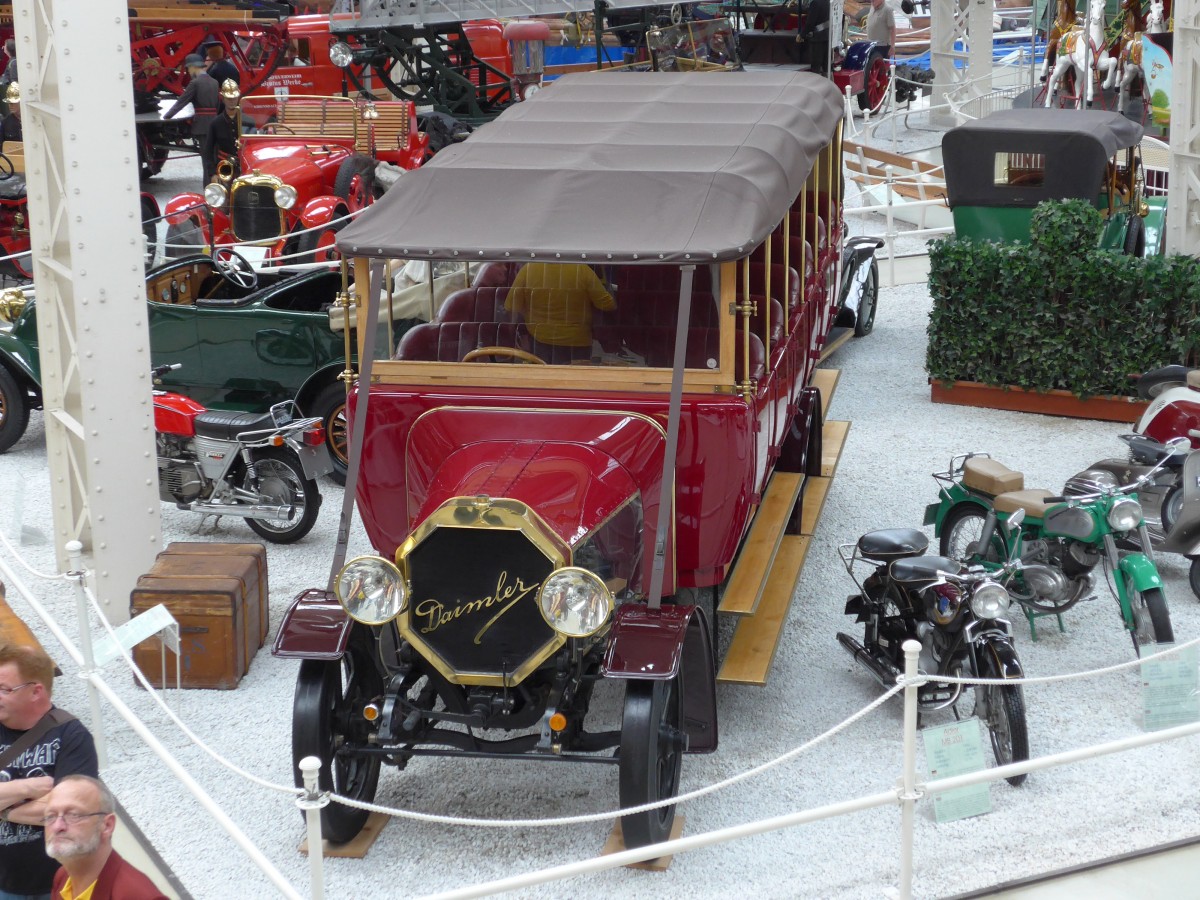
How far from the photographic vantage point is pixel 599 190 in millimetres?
5973

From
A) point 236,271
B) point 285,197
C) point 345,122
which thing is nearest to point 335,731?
point 236,271

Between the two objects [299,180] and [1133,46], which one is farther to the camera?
[1133,46]

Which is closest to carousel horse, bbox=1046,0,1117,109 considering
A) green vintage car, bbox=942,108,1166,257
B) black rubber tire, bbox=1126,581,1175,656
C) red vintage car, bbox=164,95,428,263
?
green vintage car, bbox=942,108,1166,257

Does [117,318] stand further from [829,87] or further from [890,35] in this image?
[890,35]

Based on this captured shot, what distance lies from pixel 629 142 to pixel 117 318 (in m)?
2.61

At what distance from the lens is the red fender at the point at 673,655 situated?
16.8ft

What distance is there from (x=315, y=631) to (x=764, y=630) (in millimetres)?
2131

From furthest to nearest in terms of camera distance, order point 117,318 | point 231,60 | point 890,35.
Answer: point 890,35
point 231,60
point 117,318

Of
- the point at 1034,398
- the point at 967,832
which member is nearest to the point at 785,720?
the point at 967,832

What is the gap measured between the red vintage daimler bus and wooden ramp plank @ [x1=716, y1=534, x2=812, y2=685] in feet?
0.89

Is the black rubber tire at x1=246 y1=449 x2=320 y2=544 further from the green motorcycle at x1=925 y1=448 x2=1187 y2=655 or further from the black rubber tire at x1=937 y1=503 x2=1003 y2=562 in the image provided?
the green motorcycle at x1=925 y1=448 x2=1187 y2=655

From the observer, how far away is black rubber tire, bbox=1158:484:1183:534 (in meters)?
7.66

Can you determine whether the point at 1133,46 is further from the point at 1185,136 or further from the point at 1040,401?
the point at 1040,401

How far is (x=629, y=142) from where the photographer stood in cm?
674
